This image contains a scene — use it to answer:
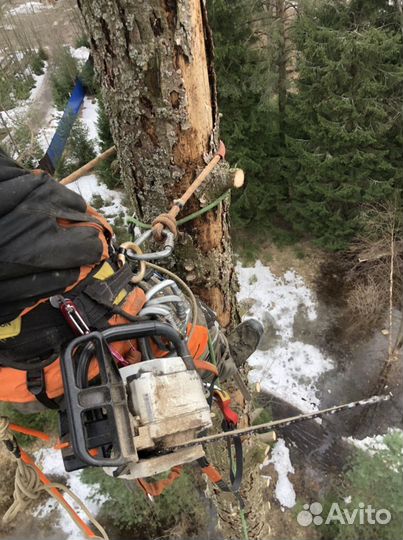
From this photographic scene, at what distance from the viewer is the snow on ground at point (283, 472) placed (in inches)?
288

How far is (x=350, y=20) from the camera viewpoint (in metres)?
8.94

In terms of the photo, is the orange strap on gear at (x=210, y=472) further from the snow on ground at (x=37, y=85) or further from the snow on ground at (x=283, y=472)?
the snow on ground at (x=37, y=85)

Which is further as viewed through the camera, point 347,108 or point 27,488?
point 347,108

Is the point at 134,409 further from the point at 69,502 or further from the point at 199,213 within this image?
the point at 69,502

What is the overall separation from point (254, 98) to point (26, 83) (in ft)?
42.4

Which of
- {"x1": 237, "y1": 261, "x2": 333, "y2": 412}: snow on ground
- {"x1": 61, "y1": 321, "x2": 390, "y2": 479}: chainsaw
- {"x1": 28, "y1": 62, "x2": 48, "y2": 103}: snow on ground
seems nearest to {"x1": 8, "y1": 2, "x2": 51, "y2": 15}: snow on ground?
{"x1": 28, "y1": 62, "x2": 48, "y2": 103}: snow on ground

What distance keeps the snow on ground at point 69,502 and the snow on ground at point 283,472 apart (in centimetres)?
319

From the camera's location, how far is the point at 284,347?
384 inches

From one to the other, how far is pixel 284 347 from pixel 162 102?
28.6 ft

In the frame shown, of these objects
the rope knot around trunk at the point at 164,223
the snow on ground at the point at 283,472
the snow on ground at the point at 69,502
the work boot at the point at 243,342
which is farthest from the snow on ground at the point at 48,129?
the rope knot around trunk at the point at 164,223

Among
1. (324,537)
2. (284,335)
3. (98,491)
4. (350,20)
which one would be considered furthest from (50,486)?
(350,20)

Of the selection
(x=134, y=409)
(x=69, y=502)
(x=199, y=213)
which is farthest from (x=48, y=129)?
(x=134, y=409)

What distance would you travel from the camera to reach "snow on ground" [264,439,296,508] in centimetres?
732

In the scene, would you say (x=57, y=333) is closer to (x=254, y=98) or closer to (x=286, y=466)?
(x=286, y=466)
